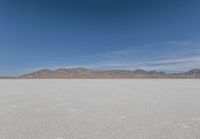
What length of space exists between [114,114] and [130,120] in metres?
0.47

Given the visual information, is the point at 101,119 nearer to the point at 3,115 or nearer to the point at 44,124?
the point at 44,124

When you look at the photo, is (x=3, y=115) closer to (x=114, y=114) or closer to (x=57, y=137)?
(x=57, y=137)

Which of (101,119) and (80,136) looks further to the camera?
(101,119)

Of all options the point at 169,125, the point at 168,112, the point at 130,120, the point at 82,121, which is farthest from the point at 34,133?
the point at 168,112

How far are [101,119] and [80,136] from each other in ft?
2.82

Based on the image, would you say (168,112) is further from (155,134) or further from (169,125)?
(155,134)

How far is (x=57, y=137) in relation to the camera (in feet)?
7.91

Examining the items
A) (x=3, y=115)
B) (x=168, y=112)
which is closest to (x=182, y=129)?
(x=168, y=112)

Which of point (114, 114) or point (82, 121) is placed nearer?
point (82, 121)

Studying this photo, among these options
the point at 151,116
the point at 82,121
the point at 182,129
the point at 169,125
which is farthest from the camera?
the point at 151,116

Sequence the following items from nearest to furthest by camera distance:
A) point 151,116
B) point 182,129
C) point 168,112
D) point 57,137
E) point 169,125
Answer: point 57,137, point 182,129, point 169,125, point 151,116, point 168,112

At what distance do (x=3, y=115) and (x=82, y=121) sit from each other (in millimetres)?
1335

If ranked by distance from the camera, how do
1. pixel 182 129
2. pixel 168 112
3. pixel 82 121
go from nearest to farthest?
pixel 182 129, pixel 82 121, pixel 168 112

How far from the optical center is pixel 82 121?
124 inches
